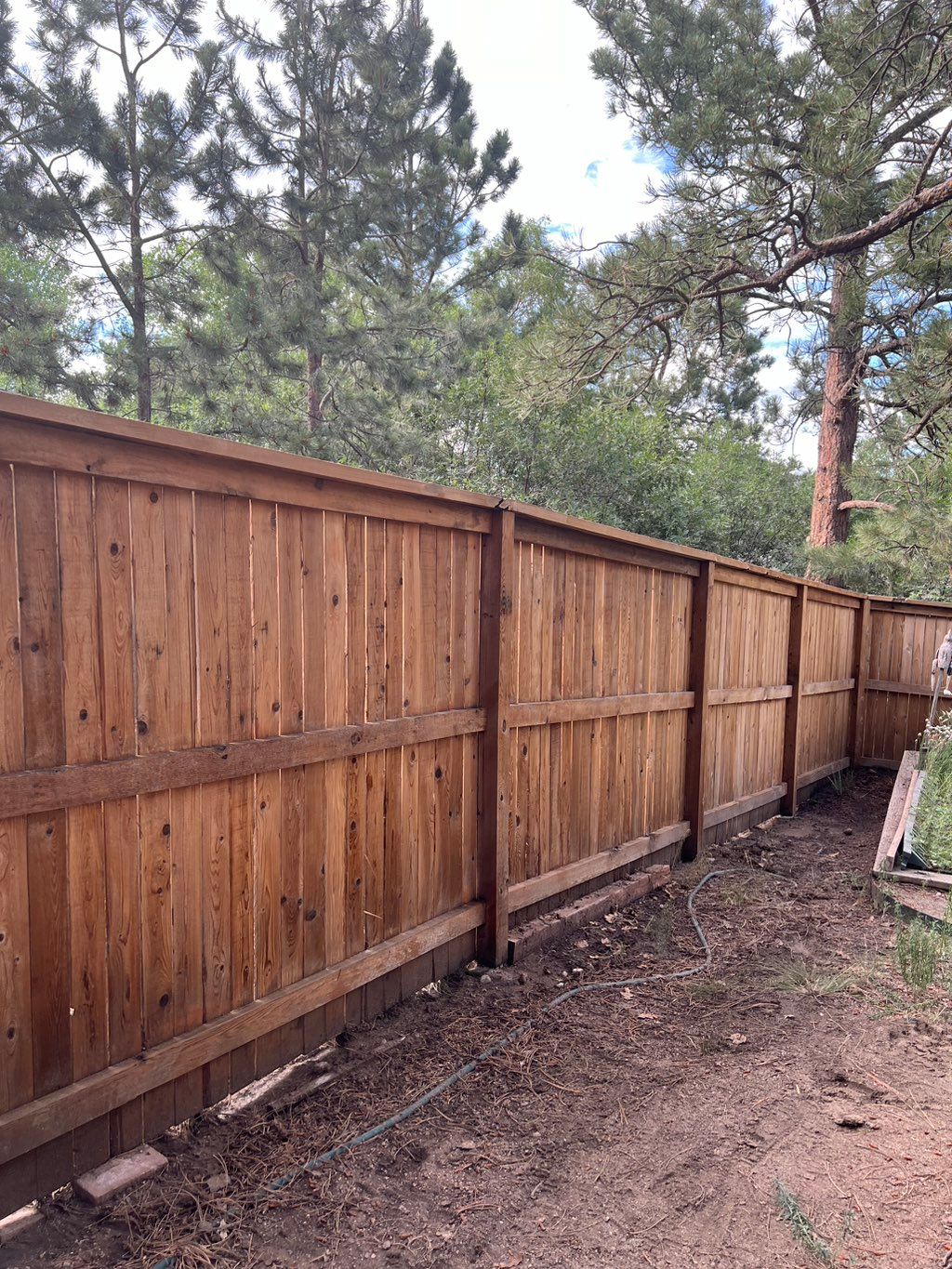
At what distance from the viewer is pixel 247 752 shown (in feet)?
7.66

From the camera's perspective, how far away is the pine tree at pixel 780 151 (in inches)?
181

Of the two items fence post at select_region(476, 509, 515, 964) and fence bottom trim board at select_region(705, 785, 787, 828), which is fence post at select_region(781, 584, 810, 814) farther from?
fence post at select_region(476, 509, 515, 964)

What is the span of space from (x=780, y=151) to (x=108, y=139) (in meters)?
5.38

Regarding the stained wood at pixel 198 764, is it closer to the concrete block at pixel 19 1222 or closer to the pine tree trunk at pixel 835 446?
the concrete block at pixel 19 1222

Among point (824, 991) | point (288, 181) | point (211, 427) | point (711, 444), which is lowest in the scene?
point (824, 991)

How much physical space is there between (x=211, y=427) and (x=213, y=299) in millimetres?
2342

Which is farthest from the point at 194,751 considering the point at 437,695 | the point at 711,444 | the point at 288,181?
the point at 711,444

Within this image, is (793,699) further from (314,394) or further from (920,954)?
(314,394)

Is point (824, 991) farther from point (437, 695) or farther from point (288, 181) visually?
point (288, 181)

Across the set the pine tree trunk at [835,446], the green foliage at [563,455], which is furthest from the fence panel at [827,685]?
the green foliage at [563,455]

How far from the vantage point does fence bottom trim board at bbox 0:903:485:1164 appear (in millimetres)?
1834

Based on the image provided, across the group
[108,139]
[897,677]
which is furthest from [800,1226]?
[108,139]

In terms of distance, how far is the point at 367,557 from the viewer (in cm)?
276

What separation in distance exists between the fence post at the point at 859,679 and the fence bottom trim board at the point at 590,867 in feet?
14.4
